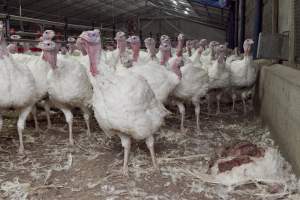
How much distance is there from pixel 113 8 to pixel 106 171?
2415 centimetres

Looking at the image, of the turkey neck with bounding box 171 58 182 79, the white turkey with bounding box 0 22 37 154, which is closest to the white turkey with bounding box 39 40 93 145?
the white turkey with bounding box 0 22 37 154

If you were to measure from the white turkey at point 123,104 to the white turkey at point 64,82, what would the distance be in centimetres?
115

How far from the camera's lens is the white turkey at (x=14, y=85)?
4.77 m

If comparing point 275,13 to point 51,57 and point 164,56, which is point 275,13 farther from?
point 51,57

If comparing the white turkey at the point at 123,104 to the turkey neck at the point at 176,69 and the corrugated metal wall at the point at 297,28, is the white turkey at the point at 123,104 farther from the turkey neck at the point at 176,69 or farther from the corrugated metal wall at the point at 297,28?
the corrugated metal wall at the point at 297,28

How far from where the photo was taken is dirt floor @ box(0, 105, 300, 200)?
3.87 metres

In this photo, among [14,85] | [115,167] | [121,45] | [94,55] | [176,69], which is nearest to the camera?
[94,55]

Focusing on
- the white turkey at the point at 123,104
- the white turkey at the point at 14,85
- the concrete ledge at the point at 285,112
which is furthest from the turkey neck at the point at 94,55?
the concrete ledge at the point at 285,112

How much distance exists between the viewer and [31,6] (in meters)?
21.2

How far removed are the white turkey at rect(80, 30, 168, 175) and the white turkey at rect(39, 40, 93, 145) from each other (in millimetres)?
1150

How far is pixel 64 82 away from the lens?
550 centimetres

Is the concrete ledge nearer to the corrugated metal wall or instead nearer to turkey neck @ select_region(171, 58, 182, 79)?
the corrugated metal wall

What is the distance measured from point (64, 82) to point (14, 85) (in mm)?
816

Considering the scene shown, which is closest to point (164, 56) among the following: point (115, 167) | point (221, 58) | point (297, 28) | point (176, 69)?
point (176, 69)
